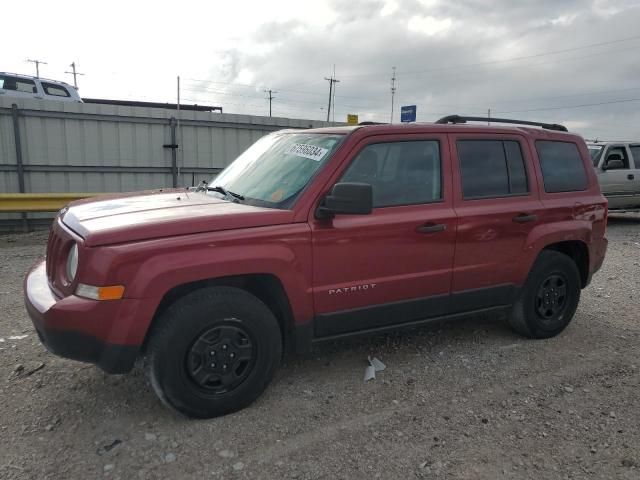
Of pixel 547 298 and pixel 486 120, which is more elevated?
pixel 486 120

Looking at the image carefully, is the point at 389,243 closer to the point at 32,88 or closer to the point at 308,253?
the point at 308,253

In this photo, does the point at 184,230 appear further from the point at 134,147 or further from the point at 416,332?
the point at 134,147

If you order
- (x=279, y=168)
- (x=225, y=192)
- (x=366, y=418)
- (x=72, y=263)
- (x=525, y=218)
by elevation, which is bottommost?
(x=366, y=418)

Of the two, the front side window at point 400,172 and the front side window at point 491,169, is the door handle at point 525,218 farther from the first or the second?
the front side window at point 400,172

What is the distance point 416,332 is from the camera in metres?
4.62

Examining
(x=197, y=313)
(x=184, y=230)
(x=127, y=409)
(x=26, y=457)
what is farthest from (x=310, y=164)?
(x=26, y=457)

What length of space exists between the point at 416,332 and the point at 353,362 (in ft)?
2.95

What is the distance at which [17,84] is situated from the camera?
15883 millimetres

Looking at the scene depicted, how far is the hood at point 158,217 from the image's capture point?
2.80 meters

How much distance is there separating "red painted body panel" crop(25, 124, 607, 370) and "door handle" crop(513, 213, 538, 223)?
0.12ft

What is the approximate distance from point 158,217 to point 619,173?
1224cm

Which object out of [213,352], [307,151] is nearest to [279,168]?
[307,151]

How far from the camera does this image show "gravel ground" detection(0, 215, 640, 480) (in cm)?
271

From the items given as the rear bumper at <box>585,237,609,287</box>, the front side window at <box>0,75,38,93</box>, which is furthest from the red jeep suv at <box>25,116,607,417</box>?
the front side window at <box>0,75,38,93</box>
